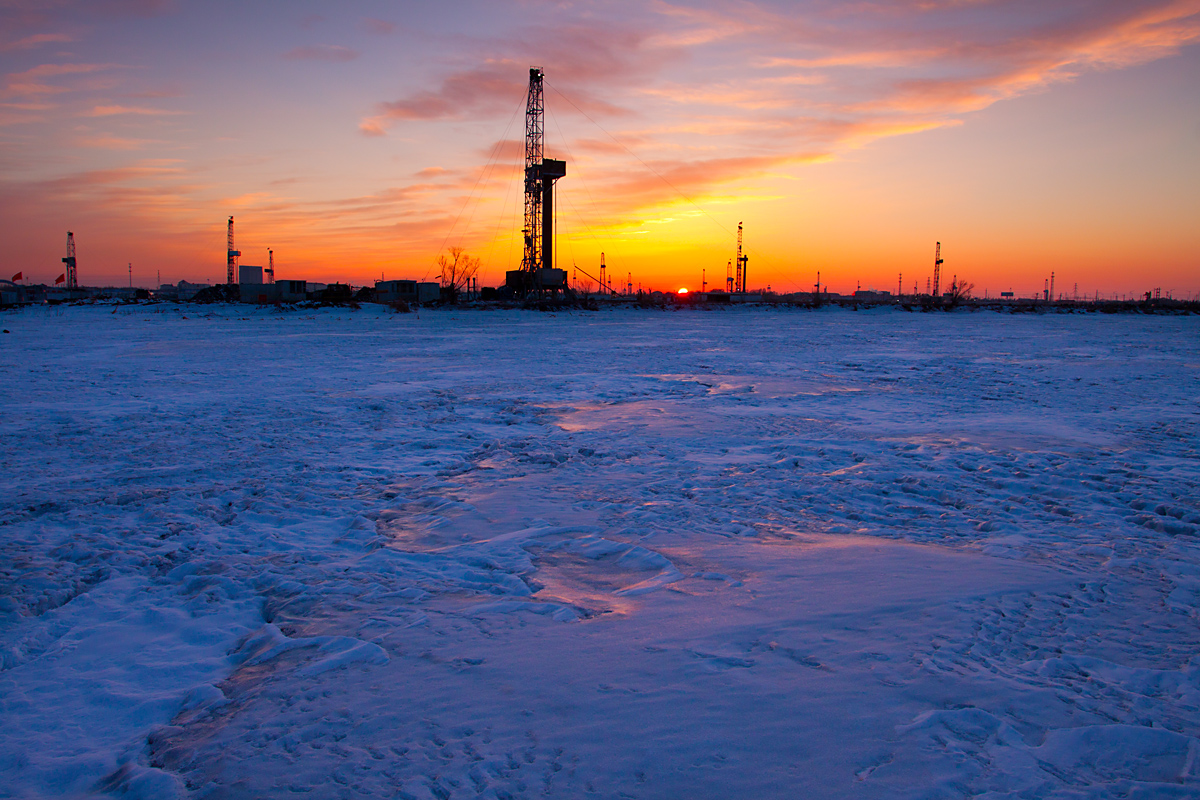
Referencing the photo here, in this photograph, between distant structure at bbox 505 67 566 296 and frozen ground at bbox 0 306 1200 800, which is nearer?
frozen ground at bbox 0 306 1200 800

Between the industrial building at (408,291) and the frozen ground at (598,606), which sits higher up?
the industrial building at (408,291)

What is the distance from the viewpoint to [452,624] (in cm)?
362

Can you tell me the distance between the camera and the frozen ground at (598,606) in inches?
98.7

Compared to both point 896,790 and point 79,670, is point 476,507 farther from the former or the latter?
point 896,790

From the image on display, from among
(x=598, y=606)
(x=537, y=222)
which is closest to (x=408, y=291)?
(x=537, y=222)

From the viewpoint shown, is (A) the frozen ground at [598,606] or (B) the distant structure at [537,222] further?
(B) the distant structure at [537,222]

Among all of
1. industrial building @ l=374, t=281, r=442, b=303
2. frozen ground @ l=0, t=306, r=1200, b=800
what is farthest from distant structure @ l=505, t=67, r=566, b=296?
frozen ground @ l=0, t=306, r=1200, b=800

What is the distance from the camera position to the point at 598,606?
385 centimetres

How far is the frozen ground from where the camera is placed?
2.51 metres

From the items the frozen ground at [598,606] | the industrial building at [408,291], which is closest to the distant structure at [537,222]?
the industrial building at [408,291]

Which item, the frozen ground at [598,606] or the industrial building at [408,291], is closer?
the frozen ground at [598,606]

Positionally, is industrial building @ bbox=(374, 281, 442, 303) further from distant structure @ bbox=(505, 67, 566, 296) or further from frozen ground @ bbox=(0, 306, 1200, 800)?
frozen ground @ bbox=(0, 306, 1200, 800)

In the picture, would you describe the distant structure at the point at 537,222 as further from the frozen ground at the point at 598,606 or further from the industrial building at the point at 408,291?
the frozen ground at the point at 598,606

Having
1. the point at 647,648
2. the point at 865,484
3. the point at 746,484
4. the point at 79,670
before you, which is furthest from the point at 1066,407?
the point at 79,670
